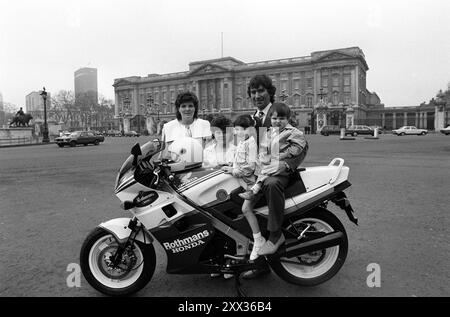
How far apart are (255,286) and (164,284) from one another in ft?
2.62

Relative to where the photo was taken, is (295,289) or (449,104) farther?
(449,104)

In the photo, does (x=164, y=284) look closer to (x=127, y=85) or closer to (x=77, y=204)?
(x=77, y=204)

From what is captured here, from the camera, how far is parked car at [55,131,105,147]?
28.7 metres

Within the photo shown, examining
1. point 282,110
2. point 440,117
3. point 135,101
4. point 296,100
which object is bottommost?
point 282,110

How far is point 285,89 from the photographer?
293ft

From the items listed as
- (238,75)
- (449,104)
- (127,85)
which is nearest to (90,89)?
(127,85)

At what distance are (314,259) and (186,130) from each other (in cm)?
170

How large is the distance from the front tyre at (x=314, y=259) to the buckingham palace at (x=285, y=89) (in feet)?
198

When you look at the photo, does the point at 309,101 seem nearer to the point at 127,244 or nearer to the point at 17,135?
the point at 17,135

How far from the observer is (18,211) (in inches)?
234

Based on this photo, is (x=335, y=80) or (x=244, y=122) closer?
(x=244, y=122)

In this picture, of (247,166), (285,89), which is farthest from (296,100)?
(247,166)
